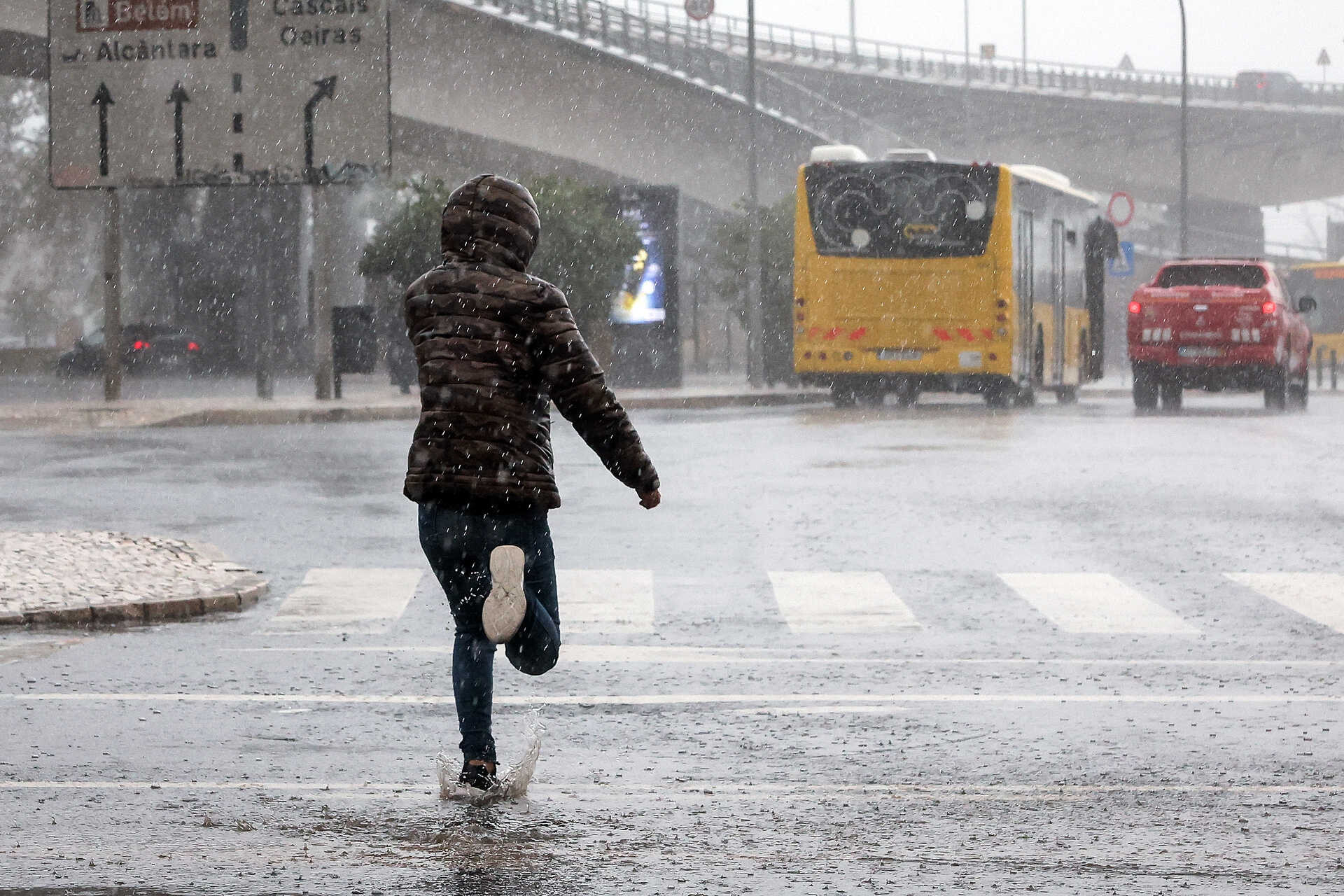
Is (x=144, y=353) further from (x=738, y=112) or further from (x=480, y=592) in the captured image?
(x=480, y=592)

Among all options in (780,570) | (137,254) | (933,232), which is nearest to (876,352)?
A: (933,232)

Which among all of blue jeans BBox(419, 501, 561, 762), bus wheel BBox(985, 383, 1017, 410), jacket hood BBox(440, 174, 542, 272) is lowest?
blue jeans BBox(419, 501, 561, 762)

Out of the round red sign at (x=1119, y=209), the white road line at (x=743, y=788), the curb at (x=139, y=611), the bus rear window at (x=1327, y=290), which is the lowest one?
the white road line at (x=743, y=788)

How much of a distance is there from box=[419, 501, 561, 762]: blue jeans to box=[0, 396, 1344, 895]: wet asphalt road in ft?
0.95

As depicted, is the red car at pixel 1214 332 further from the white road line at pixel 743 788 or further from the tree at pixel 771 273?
the white road line at pixel 743 788

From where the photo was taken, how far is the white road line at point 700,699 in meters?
8.16

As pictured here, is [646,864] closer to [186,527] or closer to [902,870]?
[902,870]

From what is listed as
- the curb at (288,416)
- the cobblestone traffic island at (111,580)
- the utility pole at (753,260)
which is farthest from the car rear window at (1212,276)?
the cobblestone traffic island at (111,580)

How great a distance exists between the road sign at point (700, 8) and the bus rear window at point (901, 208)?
22298mm

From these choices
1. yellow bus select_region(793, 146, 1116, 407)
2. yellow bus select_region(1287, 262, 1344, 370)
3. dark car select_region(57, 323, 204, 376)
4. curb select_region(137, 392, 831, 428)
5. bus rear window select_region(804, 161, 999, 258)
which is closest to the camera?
curb select_region(137, 392, 831, 428)

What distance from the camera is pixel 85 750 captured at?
711 cm

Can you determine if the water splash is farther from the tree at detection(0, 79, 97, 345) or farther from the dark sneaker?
the tree at detection(0, 79, 97, 345)

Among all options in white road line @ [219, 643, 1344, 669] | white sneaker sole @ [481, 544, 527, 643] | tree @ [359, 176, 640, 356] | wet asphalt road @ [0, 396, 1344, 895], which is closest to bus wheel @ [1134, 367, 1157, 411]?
wet asphalt road @ [0, 396, 1344, 895]

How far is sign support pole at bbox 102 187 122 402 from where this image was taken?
33031 millimetres
